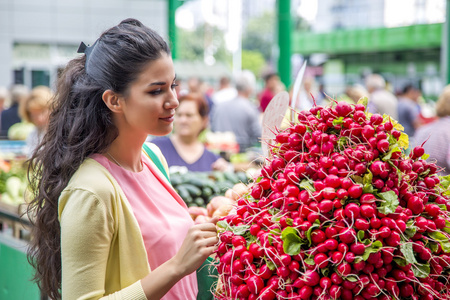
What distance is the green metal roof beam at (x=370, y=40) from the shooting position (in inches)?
1003

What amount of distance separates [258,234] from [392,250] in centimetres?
37

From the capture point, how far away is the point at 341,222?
143 cm

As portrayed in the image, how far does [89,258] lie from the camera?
5.21 ft

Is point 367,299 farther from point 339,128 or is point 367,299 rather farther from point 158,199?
point 158,199

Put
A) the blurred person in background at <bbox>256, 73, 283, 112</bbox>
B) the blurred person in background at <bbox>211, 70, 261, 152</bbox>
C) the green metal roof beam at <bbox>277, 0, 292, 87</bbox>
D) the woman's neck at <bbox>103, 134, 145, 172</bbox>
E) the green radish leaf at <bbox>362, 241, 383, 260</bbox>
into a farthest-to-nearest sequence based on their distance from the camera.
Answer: the green metal roof beam at <bbox>277, 0, 292, 87</bbox> → the blurred person in background at <bbox>256, 73, 283, 112</bbox> → the blurred person in background at <bbox>211, 70, 261, 152</bbox> → the woman's neck at <bbox>103, 134, 145, 172</bbox> → the green radish leaf at <bbox>362, 241, 383, 260</bbox>

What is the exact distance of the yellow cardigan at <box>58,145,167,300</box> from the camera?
159 centimetres

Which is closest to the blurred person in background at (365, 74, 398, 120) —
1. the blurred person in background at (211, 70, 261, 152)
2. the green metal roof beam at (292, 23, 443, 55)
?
the blurred person in background at (211, 70, 261, 152)

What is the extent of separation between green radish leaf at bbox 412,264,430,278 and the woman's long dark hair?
3.33 ft

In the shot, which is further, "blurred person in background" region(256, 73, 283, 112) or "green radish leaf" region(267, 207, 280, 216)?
"blurred person in background" region(256, 73, 283, 112)

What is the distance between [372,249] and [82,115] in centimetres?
101

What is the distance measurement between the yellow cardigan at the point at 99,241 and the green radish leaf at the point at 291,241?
477 millimetres

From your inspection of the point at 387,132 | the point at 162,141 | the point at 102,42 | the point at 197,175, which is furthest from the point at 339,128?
the point at 162,141

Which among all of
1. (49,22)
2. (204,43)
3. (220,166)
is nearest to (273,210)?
(220,166)

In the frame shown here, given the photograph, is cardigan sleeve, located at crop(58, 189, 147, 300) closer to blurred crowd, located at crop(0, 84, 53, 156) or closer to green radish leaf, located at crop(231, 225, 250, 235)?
green radish leaf, located at crop(231, 225, 250, 235)
